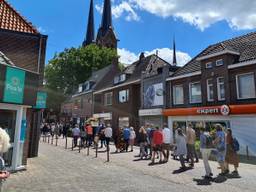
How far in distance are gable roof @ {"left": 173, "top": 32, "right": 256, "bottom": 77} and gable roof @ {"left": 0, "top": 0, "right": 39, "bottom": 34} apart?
43.3 feet

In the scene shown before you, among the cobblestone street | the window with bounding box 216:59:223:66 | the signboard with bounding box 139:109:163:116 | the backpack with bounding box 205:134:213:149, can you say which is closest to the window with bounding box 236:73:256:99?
the window with bounding box 216:59:223:66

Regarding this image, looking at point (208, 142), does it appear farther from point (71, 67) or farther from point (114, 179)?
point (71, 67)

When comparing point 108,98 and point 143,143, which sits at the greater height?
point 108,98

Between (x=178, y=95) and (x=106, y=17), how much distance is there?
161ft

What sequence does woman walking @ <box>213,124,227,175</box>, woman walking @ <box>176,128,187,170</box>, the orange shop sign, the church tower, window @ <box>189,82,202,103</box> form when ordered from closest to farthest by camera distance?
woman walking @ <box>213,124,227,175</box>, woman walking @ <box>176,128,187,170</box>, the orange shop sign, window @ <box>189,82,202,103</box>, the church tower

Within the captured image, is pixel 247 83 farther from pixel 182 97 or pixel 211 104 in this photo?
pixel 182 97

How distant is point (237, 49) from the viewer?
2066 centimetres

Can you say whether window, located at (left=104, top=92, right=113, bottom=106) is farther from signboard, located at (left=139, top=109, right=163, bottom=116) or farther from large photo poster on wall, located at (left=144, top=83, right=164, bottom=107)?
signboard, located at (left=139, top=109, right=163, bottom=116)

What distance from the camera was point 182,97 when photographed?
76.8 ft

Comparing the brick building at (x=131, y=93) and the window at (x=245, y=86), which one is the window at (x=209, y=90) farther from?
the brick building at (x=131, y=93)

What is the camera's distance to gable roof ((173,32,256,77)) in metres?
19.2

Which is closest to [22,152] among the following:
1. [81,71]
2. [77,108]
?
[77,108]

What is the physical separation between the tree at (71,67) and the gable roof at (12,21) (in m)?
32.0

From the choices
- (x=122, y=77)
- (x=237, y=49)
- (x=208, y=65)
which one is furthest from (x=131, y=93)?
(x=237, y=49)
